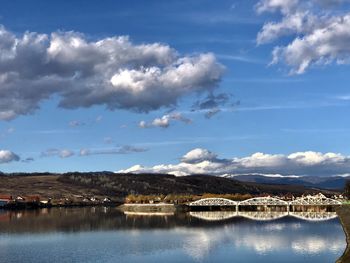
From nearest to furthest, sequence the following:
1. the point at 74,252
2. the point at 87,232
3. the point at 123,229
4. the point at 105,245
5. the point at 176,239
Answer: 1. the point at 74,252
2. the point at 105,245
3. the point at 176,239
4. the point at 87,232
5. the point at 123,229

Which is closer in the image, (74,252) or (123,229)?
(74,252)

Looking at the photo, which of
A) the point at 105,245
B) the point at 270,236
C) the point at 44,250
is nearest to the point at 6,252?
the point at 44,250

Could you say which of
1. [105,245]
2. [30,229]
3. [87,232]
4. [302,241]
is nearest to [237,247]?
[302,241]

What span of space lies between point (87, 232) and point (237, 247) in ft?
144

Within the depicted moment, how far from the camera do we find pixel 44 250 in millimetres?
84062

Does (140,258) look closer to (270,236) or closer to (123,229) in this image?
Answer: (270,236)

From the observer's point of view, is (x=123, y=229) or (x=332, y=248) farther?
(x=123, y=229)

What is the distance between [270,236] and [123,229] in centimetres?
3895

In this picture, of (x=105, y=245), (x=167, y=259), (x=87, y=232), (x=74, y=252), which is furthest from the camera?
(x=87, y=232)

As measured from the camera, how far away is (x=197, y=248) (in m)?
84.0

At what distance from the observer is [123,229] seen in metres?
128

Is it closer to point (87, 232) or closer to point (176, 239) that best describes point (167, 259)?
point (176, 239)

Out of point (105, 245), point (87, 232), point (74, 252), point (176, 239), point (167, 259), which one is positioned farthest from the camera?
point (87, 232)

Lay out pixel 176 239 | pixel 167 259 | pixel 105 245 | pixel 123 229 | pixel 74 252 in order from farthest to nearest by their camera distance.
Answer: pixel 123 229
pixel 176 239
pixel 105 245
pixel 74 252
pixel 167 259
